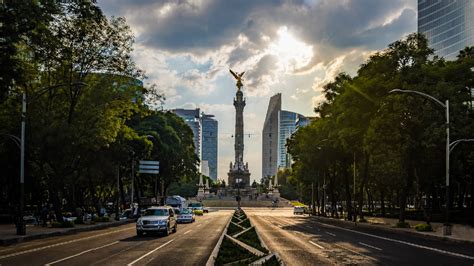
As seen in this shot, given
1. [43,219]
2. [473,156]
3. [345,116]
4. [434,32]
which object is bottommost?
[43,219]

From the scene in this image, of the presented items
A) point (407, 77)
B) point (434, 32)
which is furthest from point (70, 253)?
point (434, 32)

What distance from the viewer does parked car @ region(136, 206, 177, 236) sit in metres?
32.3

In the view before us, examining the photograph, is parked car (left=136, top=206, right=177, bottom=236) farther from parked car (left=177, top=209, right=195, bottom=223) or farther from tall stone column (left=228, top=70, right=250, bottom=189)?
tall stone column (left=228, top=70, right=250, bottom=189)

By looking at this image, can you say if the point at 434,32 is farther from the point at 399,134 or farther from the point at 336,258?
the point at 336,258

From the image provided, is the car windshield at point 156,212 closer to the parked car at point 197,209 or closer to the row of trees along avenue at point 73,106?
the row of trees along avenue at point 73,106

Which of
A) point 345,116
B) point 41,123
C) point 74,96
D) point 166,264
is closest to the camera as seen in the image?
point 166,264

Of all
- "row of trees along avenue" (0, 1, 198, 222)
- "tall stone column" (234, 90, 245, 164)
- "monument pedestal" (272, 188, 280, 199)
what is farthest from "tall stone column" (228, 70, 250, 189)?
"row of trees along avenue" (0, 1, 198, 222)

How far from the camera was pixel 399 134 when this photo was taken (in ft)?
130

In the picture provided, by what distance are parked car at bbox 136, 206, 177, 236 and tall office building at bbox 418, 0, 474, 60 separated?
282ft

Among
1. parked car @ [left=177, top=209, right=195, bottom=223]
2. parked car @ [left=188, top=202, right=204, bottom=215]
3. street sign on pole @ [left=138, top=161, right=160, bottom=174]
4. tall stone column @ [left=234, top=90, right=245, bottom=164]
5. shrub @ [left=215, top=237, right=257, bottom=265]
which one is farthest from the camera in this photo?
tall stone column @ [left=234, top=90, right=245, bottom=164]

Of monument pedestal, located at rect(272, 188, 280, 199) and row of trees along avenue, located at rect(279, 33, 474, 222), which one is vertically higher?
row of trees along avenue, located at rect(279, 33, 474, 222)

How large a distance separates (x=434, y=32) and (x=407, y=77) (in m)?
85.6

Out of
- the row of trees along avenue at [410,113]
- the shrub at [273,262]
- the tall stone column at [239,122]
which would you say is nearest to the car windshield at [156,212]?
the row of trees along avenue at [410,113]

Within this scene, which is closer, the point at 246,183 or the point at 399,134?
the point at 399,134
